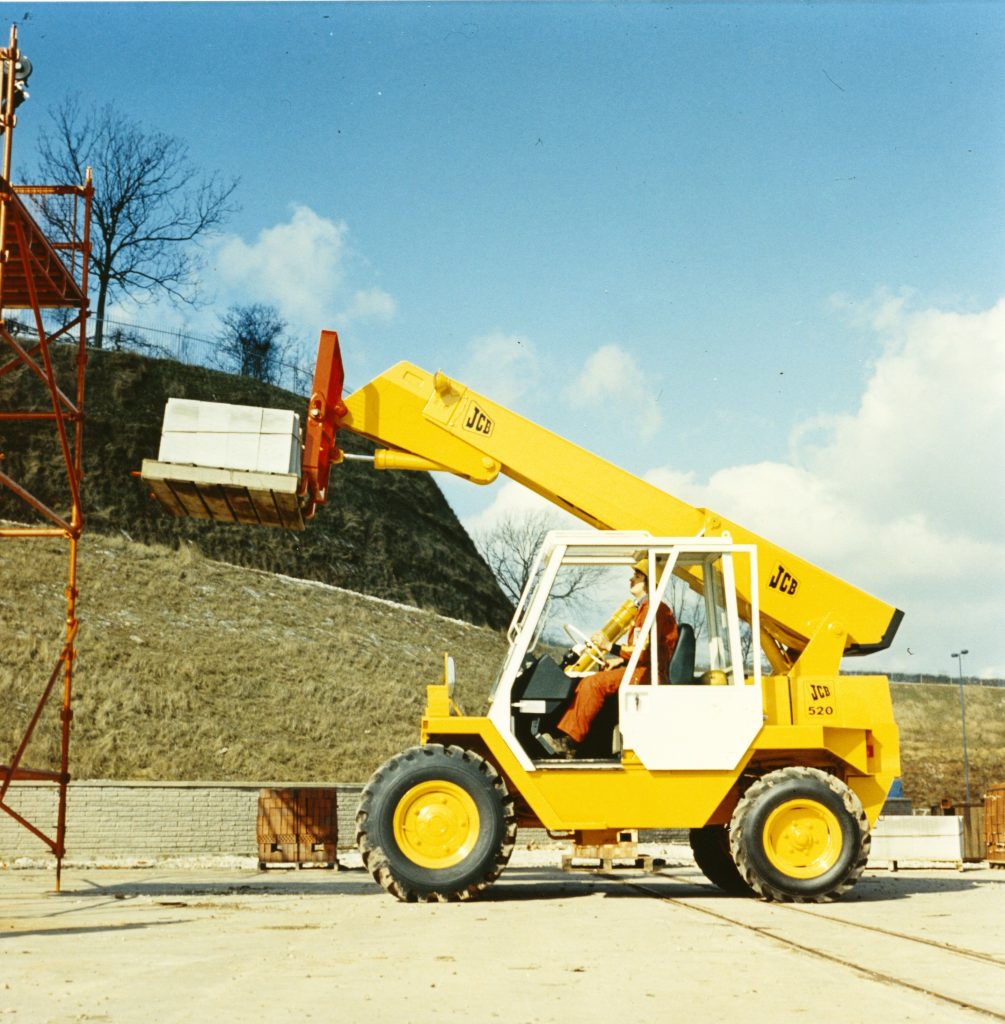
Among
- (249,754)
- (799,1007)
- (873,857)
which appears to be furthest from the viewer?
(249,754)

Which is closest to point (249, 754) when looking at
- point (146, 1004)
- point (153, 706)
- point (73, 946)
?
A: point (153, 706)

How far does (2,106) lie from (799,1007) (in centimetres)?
1083

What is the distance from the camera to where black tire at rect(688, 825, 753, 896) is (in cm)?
1234

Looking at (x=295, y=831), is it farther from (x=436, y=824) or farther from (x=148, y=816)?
(x=436, y=824)

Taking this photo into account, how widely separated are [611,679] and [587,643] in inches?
25.9

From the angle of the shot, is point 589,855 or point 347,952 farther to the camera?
point 589,855

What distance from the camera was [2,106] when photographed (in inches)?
480

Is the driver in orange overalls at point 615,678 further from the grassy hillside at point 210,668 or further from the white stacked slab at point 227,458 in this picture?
the grassy hillside at point 210,668

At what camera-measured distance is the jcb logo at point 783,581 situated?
12.0 metres

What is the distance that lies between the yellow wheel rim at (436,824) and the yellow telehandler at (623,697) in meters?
0.02

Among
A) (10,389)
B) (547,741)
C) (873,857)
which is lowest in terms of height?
(873,857)

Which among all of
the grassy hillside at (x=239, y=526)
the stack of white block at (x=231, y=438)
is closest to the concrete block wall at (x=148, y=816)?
the stack of white block at (x=231, y=438)

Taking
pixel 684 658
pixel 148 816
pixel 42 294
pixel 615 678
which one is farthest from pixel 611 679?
pixel 148 816

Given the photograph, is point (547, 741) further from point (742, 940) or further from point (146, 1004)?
point (146, 1004)
